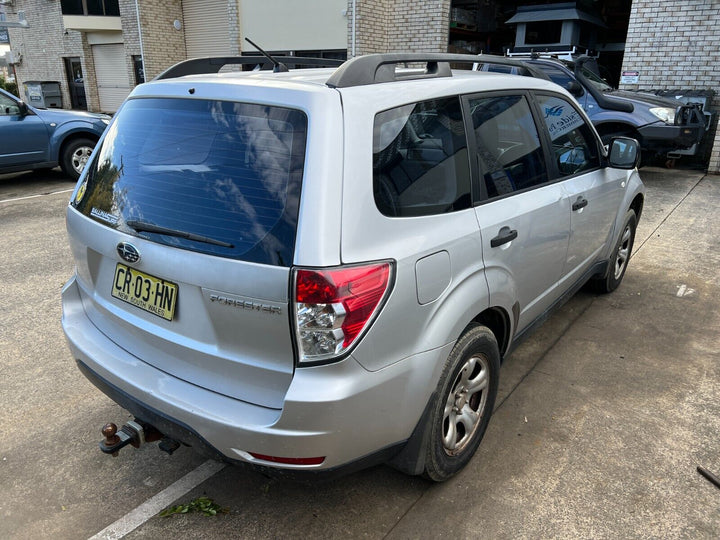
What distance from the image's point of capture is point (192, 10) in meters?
18.7

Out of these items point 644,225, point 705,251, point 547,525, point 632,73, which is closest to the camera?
point 547,525

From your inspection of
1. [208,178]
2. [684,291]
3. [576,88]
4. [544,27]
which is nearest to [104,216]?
[208,178]

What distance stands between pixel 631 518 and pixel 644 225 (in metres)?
5.56

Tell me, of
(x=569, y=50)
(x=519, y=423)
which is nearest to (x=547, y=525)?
(x=519, y=423)

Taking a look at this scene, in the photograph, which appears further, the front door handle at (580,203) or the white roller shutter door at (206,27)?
the white roller shutter door at (206,27)

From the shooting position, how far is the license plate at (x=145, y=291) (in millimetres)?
2186

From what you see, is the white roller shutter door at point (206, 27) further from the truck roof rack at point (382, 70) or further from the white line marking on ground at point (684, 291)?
the truck roof rack at point (382, 70)

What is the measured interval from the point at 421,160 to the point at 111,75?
2333 centimetres

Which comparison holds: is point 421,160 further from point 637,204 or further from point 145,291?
point 637,204

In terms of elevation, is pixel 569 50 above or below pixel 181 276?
above

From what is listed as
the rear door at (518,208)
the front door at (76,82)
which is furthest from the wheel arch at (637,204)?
the front door at (76,82)

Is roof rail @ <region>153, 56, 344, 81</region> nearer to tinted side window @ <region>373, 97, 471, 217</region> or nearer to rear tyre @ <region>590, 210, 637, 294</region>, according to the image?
tinted side window @ <region>373, 97, 471, 217</region>

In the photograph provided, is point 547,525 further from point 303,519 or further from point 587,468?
point 303,519

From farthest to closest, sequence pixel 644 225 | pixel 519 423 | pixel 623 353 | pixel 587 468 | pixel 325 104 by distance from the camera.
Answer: pixel 644 225, pixel 623 353, pixel 519 423, pixel 587 468, pixel 325 104
